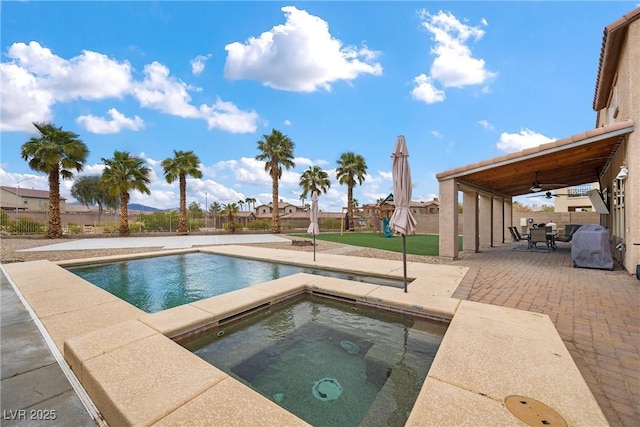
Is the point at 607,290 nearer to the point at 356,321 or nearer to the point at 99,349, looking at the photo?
the point at 356,321

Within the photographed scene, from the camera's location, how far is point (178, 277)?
743 centimetres

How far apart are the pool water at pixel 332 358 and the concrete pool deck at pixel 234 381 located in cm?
34

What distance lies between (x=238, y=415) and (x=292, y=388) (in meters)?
0.89

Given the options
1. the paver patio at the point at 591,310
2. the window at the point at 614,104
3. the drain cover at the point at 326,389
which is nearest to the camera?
the paver patio at the point at 591,310

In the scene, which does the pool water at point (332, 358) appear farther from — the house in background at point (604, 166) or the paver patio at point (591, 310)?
the house in background at point (604, 166)

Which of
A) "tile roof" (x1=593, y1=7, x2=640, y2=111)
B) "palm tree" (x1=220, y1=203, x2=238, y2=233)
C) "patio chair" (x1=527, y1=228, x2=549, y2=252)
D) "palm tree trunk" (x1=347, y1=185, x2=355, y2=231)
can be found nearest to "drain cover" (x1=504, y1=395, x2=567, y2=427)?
"tile roof" (x1=593, y1=7, x2=640, y2=111)

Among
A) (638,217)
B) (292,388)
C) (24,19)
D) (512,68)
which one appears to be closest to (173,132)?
(24,19)

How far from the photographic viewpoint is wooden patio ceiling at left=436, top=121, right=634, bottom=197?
6.54 m

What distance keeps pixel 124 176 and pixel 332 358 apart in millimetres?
21917

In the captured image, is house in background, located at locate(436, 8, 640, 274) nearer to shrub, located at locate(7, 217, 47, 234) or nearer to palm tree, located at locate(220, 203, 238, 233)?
palm tree, located at locate(220, 203, 238, 233)

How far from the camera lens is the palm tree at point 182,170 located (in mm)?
21531

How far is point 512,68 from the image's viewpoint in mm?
11766

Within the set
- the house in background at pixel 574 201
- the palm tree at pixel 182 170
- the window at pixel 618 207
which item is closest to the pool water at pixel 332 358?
the window at pixel 618 207

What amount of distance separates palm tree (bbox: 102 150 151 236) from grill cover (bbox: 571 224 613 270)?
23880 millimetres
